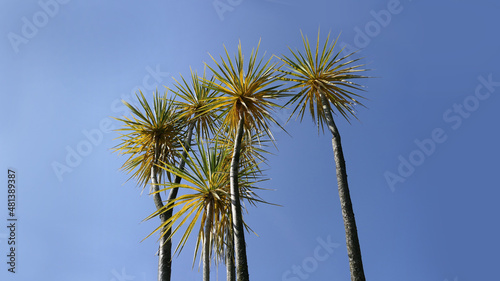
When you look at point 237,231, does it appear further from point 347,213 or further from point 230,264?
point 230,264

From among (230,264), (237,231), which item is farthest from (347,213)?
(230,264)

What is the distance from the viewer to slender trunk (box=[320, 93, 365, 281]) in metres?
6.75

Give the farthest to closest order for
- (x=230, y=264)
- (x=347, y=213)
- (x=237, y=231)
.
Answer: (x=230, y=264) < (x=347, y=213) < (x=237, y=231)

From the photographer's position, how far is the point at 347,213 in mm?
7281

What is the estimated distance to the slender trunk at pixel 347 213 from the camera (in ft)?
22.2

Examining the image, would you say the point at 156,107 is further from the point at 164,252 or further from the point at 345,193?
the point at 345,193

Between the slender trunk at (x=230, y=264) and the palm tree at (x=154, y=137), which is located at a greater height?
the palm tree at (x=154, y=137)

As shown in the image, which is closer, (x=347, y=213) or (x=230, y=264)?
(x=347, y=213)

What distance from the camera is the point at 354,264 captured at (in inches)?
267

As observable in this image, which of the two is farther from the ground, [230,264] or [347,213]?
[347,213]

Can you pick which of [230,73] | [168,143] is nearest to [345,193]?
[230,73]

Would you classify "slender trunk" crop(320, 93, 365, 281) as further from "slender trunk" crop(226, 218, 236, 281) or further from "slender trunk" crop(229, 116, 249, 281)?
"slender trunk" crop(226, 218, 236, 281)

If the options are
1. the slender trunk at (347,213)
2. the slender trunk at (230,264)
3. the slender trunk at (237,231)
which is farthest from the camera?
the slender trunk at (230,264)

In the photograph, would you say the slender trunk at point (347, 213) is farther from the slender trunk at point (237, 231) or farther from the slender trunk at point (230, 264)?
the slender trunk at point (230, 264)
